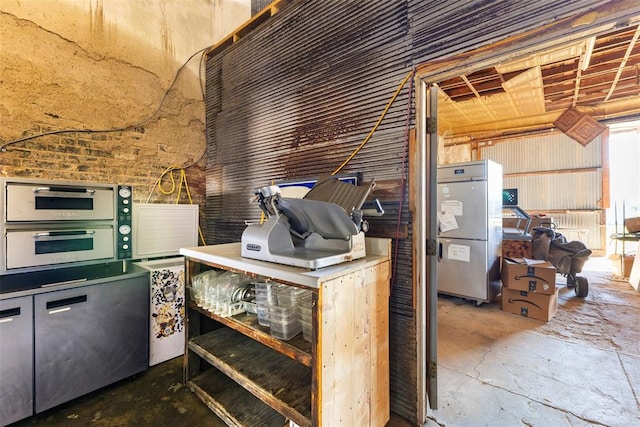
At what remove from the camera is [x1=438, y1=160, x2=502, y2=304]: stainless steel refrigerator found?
3389mm

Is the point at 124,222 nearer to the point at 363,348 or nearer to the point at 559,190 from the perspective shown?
the point at 363,348

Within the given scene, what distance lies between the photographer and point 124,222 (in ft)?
7.21

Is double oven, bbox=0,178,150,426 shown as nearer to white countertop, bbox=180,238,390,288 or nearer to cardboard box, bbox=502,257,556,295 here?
white countertop, bbox=180,238,390,288

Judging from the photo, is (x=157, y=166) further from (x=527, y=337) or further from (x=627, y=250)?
(x=627, y=250)

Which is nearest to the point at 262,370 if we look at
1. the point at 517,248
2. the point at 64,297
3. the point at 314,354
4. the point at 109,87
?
the point at 314,354

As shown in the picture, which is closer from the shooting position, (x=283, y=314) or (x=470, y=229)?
(x=283, y=314)

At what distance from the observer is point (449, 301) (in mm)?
3768

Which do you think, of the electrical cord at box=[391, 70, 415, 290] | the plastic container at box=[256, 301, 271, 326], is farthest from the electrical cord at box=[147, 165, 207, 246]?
the electrical cord at box=[391, 70, 415, 290]

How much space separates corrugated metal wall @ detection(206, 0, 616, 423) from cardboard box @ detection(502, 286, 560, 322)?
2.39 meters

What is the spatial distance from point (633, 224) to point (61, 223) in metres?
8.00

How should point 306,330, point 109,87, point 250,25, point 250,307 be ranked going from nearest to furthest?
point 306,330, point 250,307, point 109,87, point 250,25

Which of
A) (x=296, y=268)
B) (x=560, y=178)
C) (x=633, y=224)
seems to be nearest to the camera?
(x=296, y=268)

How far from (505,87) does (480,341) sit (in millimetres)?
4078

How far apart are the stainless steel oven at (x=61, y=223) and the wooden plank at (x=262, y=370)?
102cm
